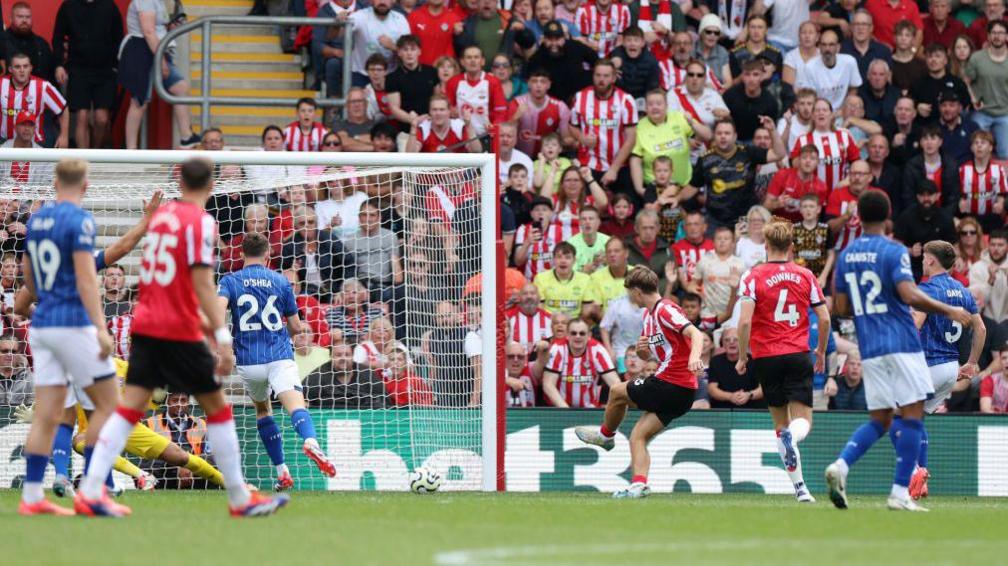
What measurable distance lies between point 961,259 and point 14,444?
10.6 metres

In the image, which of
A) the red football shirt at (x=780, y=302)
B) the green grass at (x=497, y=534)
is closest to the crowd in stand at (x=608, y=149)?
the red football shirt at (x=780, y=302)

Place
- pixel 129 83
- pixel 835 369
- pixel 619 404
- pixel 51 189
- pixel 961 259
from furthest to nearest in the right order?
1. pixel 129 83
2. pixel 961 259
3. pixel 835 369
4. pixel 51 189
5. pixel 619 404

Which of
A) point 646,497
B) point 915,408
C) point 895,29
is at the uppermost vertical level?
point 895,29

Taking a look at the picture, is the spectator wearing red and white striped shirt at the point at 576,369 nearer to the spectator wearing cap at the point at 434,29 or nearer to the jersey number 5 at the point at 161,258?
the spectator wearing cap at the point at 434,29

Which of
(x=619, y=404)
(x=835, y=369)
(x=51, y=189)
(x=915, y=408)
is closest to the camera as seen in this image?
(x=915, y=408)

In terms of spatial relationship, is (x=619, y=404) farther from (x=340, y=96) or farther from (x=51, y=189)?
(x=340, y=96)

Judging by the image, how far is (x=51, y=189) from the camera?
14.9m

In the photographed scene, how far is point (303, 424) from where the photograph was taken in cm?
1306

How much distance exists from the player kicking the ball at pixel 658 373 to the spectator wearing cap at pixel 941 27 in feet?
33.0

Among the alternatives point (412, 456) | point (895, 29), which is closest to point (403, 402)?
point (412, 456)

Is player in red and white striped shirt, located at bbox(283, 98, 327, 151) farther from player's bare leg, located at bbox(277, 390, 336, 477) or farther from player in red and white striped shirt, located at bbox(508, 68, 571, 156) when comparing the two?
player's bare leg, located at bbox(277, 390, 336, 477)

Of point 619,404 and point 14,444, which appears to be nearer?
point 619,404

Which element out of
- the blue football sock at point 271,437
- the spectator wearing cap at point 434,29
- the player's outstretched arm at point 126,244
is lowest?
the blue football sock at point 271,437

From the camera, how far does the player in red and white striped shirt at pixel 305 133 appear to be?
18.9 m
